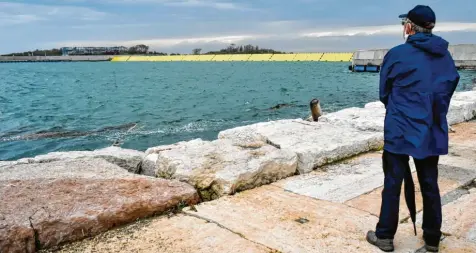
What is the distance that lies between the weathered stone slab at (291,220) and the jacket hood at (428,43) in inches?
54.6

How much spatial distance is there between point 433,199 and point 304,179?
1752 millimetres

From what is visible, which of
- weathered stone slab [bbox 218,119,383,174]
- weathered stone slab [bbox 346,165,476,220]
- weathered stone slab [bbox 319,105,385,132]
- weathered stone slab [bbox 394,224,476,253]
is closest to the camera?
weathered stone slab [bbox 394,224,476,253]

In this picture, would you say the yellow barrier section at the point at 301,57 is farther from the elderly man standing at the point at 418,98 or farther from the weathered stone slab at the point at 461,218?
the elderly man standing at the point at 418,98

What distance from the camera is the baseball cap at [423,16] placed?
2.77m

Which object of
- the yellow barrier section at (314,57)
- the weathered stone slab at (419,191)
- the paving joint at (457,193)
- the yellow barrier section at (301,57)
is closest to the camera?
the weathered stone slab at (419,191)

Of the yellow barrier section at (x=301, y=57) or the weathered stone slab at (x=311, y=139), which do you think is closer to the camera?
the weathered stone slab at (x=311, y=139)

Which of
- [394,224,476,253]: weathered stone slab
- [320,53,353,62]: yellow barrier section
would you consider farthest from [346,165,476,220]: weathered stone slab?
[320,53,353,62]: yellow barrier section

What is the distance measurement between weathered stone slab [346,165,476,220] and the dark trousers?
59cm

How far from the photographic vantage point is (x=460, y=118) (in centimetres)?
821

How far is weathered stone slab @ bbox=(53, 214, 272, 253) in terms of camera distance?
2.96 meters

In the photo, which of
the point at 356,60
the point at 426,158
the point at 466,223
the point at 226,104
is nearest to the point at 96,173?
the point at 426,158

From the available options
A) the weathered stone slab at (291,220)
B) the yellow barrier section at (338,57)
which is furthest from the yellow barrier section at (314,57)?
the weathered stone slab at (291,220)

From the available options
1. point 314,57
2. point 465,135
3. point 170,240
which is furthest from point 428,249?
point 314,57

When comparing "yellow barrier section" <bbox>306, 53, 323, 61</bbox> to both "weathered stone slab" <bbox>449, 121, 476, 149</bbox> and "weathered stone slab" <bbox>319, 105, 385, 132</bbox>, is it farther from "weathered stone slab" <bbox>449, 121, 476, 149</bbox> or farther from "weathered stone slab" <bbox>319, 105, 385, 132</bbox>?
"weathered stone slab" <bbox>319, 105, 385, 132</bbox>
